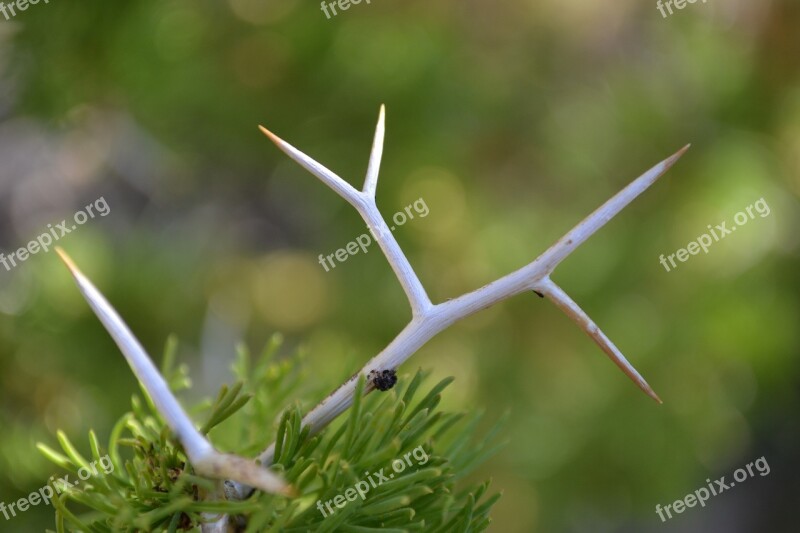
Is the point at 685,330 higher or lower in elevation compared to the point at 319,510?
lower

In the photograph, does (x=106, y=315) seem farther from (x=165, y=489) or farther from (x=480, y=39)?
(x=480, y=39)

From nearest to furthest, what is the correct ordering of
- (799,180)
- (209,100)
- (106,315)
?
(106,315) < (209,100) < (799,180)

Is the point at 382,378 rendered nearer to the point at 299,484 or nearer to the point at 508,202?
the point at 299,484

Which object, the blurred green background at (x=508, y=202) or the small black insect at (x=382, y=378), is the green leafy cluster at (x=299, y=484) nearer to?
the small black insect at (x=382, y=378)

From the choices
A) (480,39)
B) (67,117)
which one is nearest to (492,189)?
(480,39)

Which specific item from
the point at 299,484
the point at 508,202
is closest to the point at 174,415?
the point at 299,484

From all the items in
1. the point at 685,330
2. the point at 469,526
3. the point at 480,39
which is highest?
the point at 480,39

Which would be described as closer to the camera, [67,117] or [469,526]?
[469,526]

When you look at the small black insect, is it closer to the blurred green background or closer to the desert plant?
the desert plant

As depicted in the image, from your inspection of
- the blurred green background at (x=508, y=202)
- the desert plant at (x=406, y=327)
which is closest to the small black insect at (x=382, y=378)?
the desert plant at (x=406, y=327)
